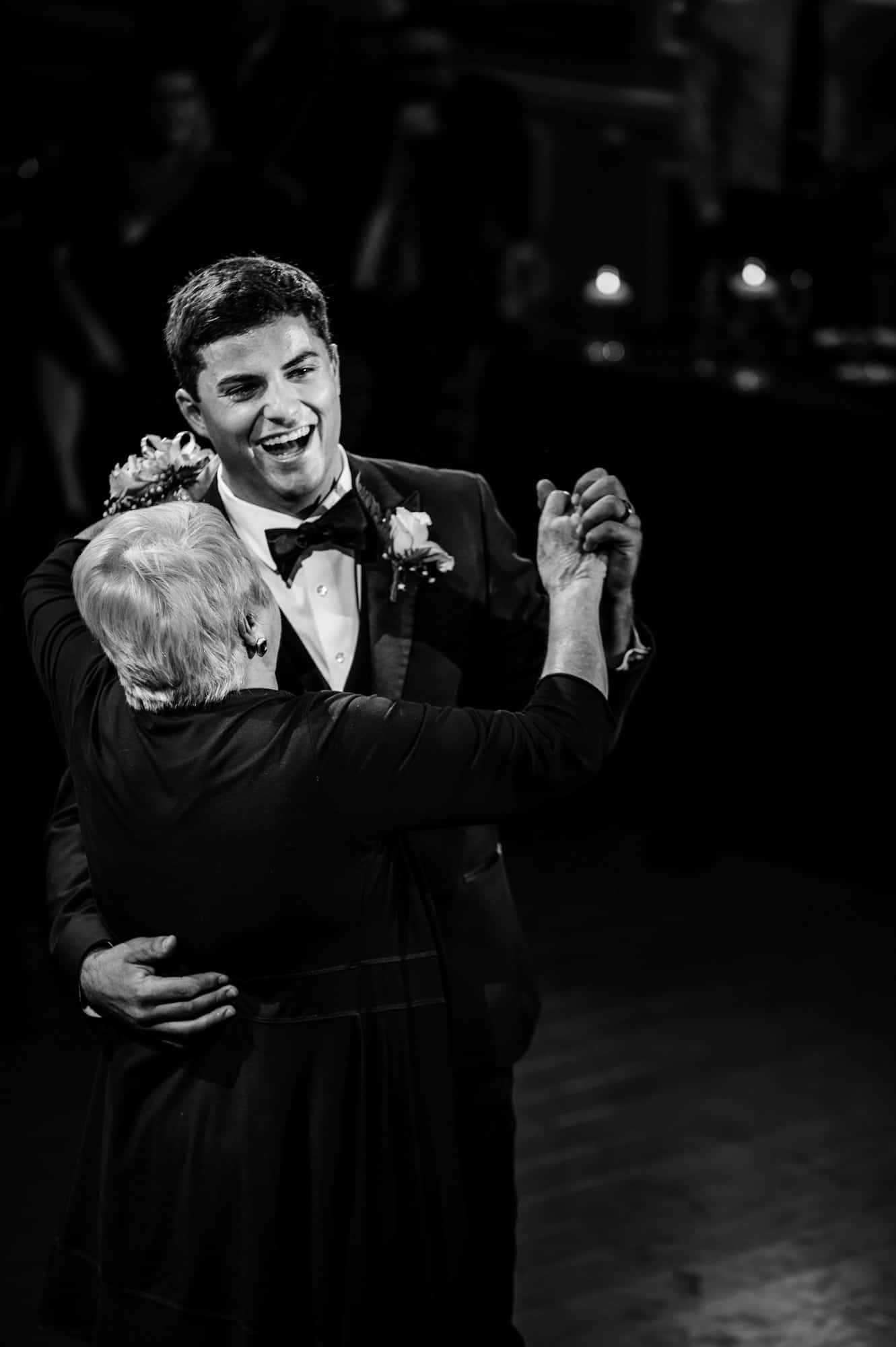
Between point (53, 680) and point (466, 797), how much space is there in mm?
521

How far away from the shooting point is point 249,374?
2.07m

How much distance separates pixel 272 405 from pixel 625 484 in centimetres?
449

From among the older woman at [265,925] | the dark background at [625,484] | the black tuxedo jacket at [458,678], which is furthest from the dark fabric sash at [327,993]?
the dark background at [625,484]

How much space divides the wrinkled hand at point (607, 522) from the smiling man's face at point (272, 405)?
33 centimetres

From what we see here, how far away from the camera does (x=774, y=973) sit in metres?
4.42

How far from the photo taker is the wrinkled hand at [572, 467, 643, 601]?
1981 mm

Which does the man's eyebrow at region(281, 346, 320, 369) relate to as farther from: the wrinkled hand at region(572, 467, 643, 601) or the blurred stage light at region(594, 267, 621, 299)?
the blurred stage light at region(594, 267, 621, 299)

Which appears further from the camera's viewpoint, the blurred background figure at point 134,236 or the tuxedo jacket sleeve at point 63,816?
the blurred background figure at point 134,236

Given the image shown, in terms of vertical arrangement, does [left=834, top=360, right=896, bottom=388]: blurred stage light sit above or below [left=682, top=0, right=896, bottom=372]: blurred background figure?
below

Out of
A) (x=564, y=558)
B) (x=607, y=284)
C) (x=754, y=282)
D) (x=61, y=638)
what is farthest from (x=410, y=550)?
(x=607, y=284)

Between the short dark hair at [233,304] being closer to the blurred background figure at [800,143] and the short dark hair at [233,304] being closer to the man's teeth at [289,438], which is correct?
the man's teeth at [289,438]

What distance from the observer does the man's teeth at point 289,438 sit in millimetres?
2094

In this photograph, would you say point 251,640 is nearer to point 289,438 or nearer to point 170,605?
point 170,605

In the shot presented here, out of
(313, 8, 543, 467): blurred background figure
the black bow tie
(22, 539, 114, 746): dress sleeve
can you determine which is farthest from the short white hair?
(313, 8, 543, 467): blurred background figure
